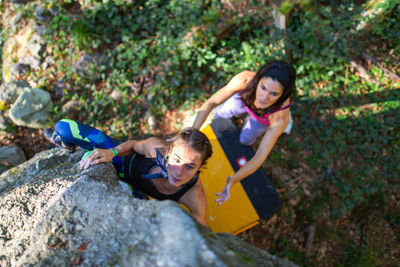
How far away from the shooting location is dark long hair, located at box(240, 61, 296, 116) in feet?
7.44

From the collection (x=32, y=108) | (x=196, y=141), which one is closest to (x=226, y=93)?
(x=196, y=141)

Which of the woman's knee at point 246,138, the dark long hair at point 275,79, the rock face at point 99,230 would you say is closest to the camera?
the rock face at point 99,230

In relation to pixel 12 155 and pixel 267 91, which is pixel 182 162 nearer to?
pixel 267 91

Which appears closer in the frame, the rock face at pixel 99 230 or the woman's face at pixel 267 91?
the rock face at pixel 99 230

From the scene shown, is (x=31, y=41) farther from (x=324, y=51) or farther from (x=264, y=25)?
(x=324, y=51)

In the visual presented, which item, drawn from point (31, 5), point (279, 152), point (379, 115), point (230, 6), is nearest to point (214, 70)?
point (230, 6)

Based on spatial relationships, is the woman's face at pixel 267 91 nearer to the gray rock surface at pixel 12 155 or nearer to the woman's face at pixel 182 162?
the woman's face at pixel 182 162

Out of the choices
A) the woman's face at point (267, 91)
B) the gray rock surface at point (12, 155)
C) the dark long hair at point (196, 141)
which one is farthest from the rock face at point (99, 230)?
the gray rock surface at point (12, 155)

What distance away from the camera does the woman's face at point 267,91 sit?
2.28 metres

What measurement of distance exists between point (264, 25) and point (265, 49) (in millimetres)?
586

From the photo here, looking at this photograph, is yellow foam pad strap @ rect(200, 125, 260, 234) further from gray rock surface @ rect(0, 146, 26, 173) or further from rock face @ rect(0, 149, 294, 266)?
gray rock surface @ rect(0, 146, 26, 173)

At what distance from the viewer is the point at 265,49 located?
3.92 meters

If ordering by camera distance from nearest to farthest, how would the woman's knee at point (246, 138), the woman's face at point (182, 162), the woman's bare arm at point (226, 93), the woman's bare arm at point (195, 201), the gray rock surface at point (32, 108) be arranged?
the woman's face at point (182, 162) < the woman's bare arm at point (195, 201) < the woman's bare arm at point (226, 93) < the woman's knee at point (246, 138) < the gray rock surface at point (32, 108)

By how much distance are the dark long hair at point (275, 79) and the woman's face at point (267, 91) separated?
0.04 meters
